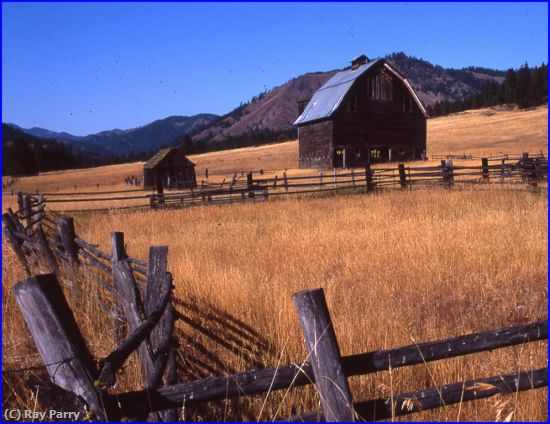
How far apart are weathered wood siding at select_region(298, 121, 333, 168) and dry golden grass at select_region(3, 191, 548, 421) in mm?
24675

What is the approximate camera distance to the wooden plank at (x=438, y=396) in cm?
259

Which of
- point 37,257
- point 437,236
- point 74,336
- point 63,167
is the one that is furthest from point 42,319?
point 63,167

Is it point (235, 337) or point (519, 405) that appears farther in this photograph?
point (235, 337)

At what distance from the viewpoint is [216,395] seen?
8.16ft

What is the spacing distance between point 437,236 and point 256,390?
23.0 feet

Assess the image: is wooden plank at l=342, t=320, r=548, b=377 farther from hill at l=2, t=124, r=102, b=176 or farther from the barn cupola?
hill at l=2, t=124, r=102, b=176

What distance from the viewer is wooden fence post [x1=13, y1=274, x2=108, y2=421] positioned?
2.15m

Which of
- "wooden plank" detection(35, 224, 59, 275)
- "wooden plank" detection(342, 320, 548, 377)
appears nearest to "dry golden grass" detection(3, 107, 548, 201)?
"wooden plank" detection(35, 224, 59, 275)

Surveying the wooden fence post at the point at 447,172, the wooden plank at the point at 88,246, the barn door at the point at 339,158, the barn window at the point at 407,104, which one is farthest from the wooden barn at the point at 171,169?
the wooden plank at the point at 88,246

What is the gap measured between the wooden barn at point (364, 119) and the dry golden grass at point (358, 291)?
79.2 ft

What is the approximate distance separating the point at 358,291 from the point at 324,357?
362cm

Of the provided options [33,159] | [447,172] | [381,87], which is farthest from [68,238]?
[33,159]

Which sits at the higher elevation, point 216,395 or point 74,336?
point 74,336

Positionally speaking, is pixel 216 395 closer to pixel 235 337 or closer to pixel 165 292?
pixel 165 292
